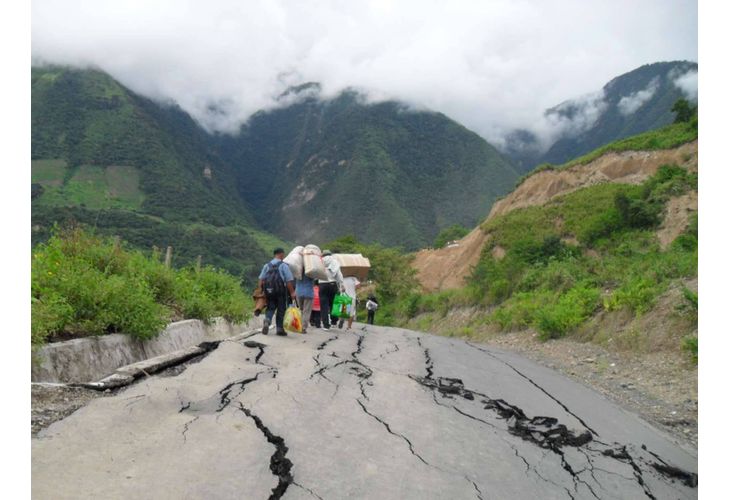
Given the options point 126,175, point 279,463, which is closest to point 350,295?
point 279,463

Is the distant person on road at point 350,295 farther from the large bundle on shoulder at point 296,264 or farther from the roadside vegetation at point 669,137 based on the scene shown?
the roadside vegetation at point 669,137

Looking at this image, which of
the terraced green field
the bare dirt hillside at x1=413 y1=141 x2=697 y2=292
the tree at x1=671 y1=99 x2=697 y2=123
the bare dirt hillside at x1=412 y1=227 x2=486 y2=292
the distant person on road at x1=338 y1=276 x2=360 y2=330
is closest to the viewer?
the distant person on road at x1=338 y1=276 x2=360 y2=330

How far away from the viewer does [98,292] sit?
6781mm

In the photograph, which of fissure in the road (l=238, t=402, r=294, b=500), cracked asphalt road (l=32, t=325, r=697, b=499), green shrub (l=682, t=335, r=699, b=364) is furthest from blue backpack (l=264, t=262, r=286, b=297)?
green shrub (l=682, t=335, r=699, b=364)

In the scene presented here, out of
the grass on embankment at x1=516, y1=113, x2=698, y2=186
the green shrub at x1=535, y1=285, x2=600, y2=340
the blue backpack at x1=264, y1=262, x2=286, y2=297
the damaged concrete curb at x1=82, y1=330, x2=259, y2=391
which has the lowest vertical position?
the green shrub at x1=535, y1=285, x2=600, y2=340

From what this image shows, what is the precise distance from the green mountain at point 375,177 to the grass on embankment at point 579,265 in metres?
60.2

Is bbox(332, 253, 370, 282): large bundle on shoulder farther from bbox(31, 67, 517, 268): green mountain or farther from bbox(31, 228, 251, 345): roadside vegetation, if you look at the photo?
bbox(31, 67, 517, 268): green mountain

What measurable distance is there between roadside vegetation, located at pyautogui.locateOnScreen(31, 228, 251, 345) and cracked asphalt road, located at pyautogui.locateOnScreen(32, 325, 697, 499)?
3.47ft

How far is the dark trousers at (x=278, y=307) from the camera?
1045 centimetres

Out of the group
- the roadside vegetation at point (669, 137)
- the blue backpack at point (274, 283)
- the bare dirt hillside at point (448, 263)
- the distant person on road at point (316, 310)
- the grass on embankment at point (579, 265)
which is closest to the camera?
the blue backpack at point (274, 283)

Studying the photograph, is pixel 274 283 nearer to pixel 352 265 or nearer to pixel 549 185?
pixel 352 265

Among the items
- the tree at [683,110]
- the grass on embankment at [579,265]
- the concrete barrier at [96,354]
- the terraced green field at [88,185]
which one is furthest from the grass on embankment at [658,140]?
the terraced green field at [88,185]

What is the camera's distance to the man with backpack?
1028 centimetres

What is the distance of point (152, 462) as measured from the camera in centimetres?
375
